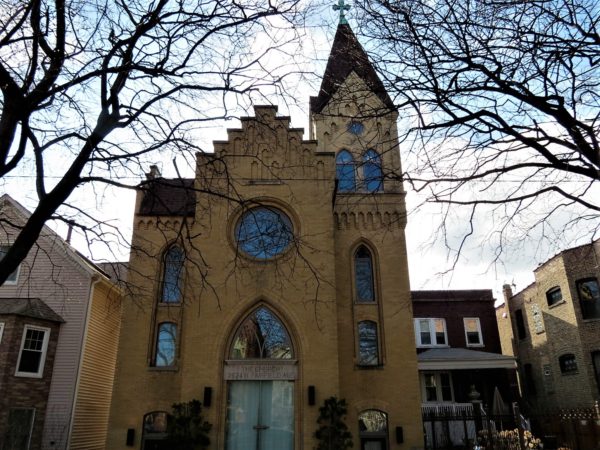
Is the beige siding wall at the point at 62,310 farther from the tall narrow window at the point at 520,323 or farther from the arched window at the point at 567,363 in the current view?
the tall narrow window at the point at 520,323

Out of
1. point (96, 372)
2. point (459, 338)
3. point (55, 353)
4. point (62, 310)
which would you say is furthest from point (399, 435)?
point (459, 338)

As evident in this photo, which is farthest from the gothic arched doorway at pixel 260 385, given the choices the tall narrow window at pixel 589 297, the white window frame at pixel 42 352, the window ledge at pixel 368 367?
the tall narrow window at pixel 589 297

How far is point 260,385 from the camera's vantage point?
1769 centimetres

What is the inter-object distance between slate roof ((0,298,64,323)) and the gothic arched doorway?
762 centimetres

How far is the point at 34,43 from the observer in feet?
25.1

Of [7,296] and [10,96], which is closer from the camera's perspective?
[10,96]

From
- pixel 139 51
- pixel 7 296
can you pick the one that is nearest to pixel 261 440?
pixel 7 296

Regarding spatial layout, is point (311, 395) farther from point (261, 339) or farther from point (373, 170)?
point (373, 170)

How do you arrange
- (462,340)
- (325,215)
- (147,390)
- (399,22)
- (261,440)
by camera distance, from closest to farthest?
(399,22) < (261,440) < (147,390) < (325,215) < (462,340)

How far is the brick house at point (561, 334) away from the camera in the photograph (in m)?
24.5

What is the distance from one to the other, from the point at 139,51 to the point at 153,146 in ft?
5.19

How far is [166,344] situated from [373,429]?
829 centimetres

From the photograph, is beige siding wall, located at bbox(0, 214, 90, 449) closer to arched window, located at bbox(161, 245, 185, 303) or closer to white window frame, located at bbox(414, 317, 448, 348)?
arched window, located at bbox(161, 245, 185, 303)

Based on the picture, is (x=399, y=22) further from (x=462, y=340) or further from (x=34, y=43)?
(x=462, y=340)
